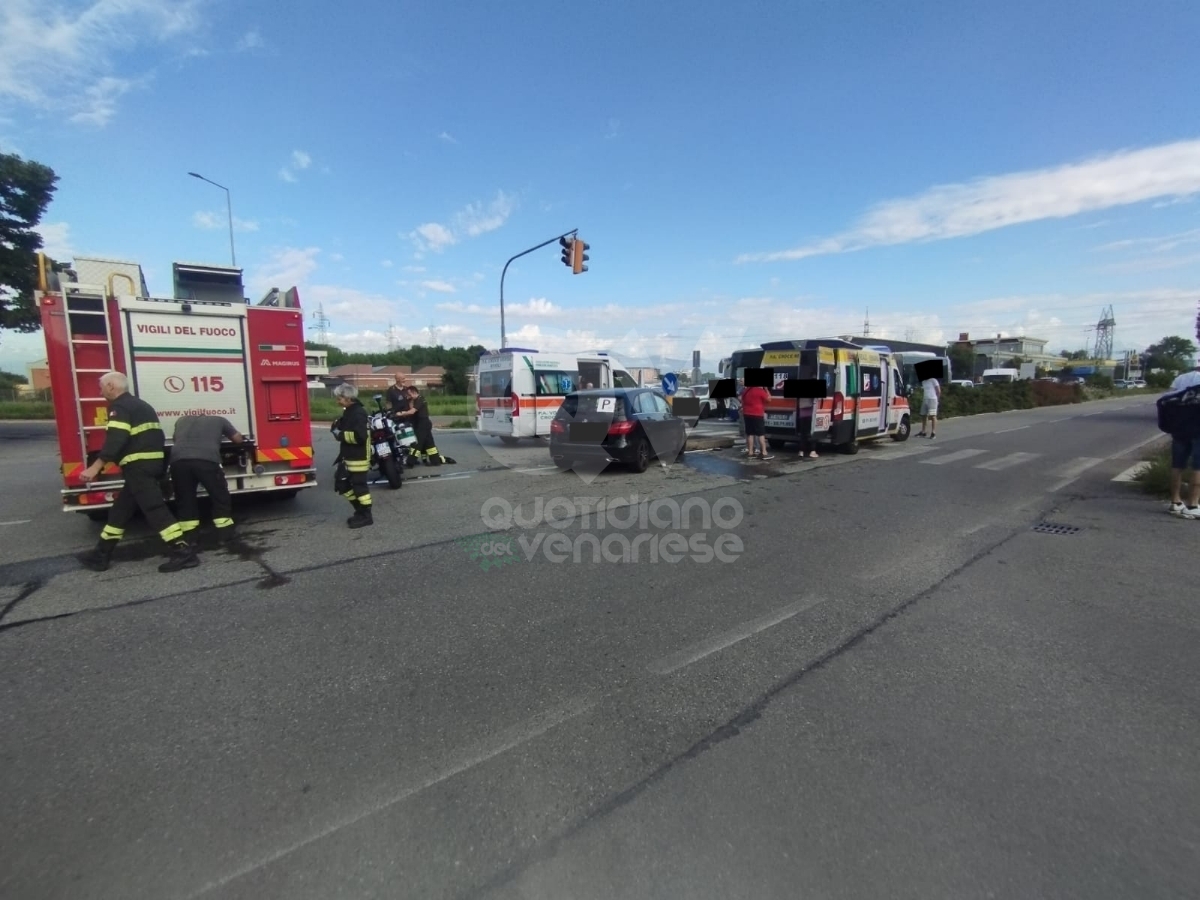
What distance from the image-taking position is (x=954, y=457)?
12.3 meters

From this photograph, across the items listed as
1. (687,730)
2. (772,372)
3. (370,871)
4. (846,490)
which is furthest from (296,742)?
(772,372)

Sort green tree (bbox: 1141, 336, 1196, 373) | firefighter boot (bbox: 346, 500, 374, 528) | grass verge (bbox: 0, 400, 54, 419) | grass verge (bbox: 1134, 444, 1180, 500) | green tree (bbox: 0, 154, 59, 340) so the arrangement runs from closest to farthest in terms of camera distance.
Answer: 1. firefighter boot (bbox: 346, 500, 374, 528)
2. grass verge (bbox: 1134, 444, 1180, 500)
3. green tree (bbox: 0, 154, 59, 340)
4. grass verge (bbox: 0, 400, 54, 419)
5. green tree (bbox: 1141, 336, 1196, 373)

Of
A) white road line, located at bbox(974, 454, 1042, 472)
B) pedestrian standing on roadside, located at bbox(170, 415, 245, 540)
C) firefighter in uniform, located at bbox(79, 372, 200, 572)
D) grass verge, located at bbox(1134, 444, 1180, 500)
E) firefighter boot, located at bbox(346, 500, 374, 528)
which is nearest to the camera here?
firefighter in uniform, located at bbox(79, 372, 200, 572)

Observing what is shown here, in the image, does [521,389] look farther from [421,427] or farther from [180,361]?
[180,361]

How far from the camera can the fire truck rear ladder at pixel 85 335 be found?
570cm

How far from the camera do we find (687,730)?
2822 millimetres

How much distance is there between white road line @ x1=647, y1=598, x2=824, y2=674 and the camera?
11.4 ft

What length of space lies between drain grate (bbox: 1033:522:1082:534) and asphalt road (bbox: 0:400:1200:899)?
54cm

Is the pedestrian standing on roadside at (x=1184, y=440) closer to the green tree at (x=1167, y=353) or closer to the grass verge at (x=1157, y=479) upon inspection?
the grass verge at (x=1157, y=479)

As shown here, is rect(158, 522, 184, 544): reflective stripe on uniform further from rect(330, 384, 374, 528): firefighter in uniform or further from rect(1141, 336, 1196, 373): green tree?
rect(1141, 336, 1196, 373): green tree

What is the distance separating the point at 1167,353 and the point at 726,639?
132 m

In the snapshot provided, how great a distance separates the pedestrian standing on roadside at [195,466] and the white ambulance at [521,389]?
9.03 meters

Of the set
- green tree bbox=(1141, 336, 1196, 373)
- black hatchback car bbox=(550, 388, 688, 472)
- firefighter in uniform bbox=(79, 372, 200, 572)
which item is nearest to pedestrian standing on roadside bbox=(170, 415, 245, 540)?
firefighter in uniform bbox=(79, 372, 200, 572)

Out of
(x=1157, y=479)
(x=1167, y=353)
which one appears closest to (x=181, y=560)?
(x=1157, y=479)
